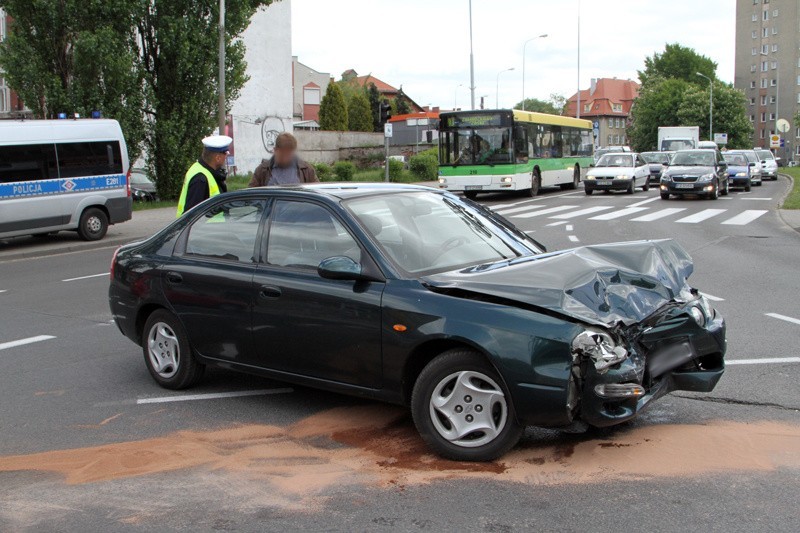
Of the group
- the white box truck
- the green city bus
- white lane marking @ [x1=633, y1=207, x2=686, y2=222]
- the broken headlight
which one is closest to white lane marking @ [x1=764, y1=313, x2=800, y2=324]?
the broken headlight

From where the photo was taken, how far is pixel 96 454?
199 inches

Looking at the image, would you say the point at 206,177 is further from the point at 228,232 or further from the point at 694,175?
the point at 694,175

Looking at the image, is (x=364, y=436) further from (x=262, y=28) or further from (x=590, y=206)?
(x=262, y=28)

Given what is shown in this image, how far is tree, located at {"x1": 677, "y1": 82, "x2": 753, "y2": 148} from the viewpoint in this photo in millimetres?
97312

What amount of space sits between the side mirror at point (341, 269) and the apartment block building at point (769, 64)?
125594mm

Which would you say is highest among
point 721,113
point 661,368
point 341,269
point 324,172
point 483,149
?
point 721,113

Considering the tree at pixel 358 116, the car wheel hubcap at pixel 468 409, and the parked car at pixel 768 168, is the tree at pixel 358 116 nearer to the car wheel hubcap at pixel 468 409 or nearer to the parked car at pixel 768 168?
the parked car at pixel 768 168

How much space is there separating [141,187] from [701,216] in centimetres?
1973

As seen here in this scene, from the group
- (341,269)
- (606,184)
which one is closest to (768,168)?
(606,184)

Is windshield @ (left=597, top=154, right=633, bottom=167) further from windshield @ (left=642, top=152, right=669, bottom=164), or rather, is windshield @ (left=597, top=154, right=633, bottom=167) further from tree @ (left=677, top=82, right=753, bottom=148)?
tree @ (left=677, top=82, right=753, bottom=148)

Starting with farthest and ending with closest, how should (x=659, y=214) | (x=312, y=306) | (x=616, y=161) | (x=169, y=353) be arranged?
(x=616, y=161) < (x=659, y=214) < (x=169, y=353) < (x=312, y=306)

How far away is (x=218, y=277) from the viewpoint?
5.90 meters

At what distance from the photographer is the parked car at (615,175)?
3450cm

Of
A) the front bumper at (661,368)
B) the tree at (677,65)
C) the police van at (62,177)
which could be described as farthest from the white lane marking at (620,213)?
the tree at (677,65)
